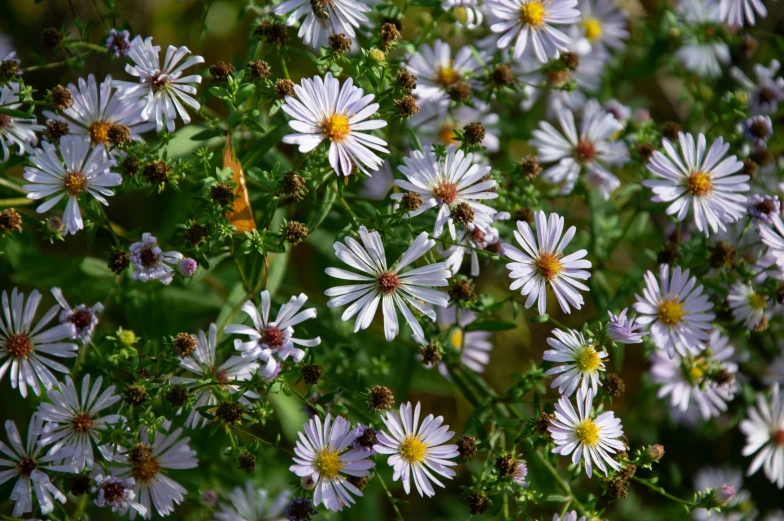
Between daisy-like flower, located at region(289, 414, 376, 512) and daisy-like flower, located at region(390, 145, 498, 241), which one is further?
daisy-like flower, located at region(390, 145, 498, 241)

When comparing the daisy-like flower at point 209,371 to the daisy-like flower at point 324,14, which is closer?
the daisy-like flower at point 209,371

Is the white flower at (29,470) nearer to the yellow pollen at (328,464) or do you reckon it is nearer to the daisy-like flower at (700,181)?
the yellow pollen at (328,464)

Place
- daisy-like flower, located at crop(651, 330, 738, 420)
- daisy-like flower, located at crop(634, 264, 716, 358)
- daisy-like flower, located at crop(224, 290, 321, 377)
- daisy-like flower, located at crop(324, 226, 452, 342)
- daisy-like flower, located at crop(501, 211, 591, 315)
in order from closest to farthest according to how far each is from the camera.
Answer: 1. daisy-like flower, located at crop(224, 290, 321, 377)
2. daisy-like flower, located at crop(324, 226, 452, 342)
3. daisy-like flower, located at crop(501, 211, 591, 315)
4. daisy-like flower, located at crop(634, 264, 716, 358)
5. daisy-like flower, located at crop(651, 330, 738, 420)

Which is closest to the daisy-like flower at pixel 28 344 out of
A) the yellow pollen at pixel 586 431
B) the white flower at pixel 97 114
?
the white flower at pixel 97 114

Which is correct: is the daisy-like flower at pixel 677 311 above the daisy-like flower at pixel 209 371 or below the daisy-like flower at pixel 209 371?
above

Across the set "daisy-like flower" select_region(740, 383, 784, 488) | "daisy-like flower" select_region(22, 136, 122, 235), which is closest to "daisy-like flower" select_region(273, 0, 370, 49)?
"daisy-like flower" select_region(22, 136, 122, 235)

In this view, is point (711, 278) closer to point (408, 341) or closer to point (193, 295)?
point (408, 341)

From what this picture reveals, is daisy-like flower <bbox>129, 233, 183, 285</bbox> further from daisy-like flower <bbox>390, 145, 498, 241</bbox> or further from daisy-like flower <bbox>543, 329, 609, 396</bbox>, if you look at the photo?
daisy-like flower <bbox>543, 329, 609, 396</bbox>

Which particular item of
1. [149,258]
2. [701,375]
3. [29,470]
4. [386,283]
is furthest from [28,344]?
[701,375]
